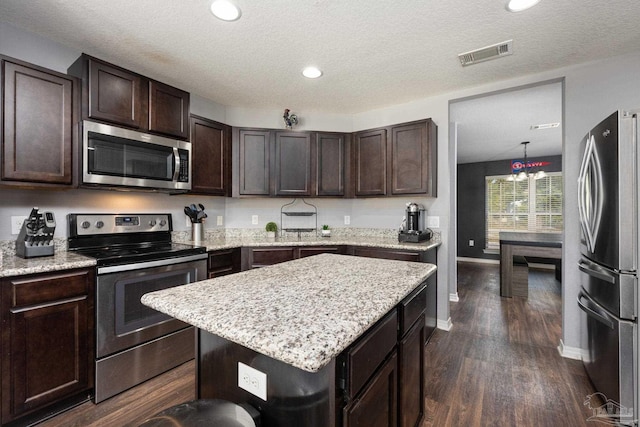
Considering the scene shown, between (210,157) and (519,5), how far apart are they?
Result: 112 inches

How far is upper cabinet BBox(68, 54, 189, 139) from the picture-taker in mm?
2039

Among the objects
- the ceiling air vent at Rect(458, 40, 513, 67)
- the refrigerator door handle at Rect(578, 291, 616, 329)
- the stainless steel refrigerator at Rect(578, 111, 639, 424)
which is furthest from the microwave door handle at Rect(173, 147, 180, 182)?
the refrigerator door handle at Rect(578, 291, 616, 329)

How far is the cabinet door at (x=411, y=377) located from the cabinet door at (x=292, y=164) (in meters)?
2.25

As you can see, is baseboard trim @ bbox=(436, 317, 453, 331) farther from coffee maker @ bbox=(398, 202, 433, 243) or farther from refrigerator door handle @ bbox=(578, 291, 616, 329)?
refrigerator door handle @ bbox=(578, 291, 616, 329)

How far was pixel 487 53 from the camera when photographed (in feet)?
7.57

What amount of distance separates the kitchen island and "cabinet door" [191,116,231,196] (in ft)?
6.14

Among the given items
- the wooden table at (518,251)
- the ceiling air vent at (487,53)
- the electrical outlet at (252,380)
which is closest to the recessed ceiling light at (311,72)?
the ceiling air vent at (487,53)

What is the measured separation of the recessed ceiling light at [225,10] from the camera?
175cm

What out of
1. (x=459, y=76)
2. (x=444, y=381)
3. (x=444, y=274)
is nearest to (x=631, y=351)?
(x=444, y=381)

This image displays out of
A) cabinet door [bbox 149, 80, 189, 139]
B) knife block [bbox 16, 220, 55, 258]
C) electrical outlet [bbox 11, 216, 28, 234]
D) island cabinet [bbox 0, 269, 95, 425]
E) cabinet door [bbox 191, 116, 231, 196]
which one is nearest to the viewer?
island cabinet [bbox 0, 269, 95, 425]

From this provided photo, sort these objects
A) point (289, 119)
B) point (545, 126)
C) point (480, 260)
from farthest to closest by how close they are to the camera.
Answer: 1. point (480, 260)
2. point (545, 126)
3. point (289, 119)

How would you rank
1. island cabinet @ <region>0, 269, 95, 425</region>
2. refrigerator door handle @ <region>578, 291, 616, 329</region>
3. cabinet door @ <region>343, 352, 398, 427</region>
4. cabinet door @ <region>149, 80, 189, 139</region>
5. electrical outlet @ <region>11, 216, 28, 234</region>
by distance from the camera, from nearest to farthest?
1. cabinet door @ <region>343, 352, 398, 427</region>
2. island cabinet @ <region>0, 269, 95, 425</region>
3. refrigerator door handle @ <region>578, 291, 616, 329</region>
4. electrical outlet @ <region>11, 216, 28, 234</region>
5. cabinet door @ <region>149, 80, 189, 139</region>

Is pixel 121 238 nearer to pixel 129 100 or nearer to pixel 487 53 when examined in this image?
pixel 129 100

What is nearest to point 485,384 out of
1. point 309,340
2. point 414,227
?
point 414,227
